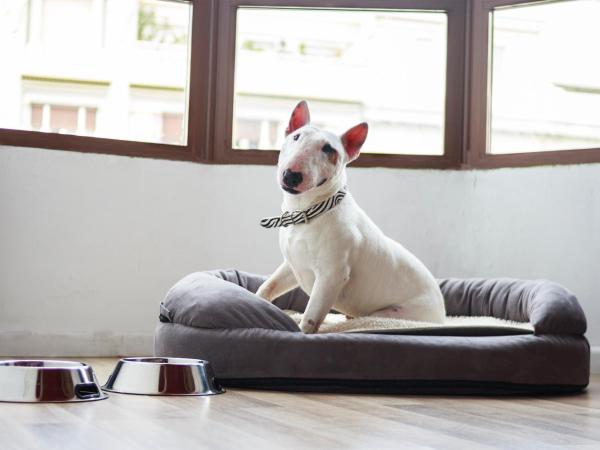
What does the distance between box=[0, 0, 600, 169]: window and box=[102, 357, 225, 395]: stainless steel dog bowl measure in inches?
67.9

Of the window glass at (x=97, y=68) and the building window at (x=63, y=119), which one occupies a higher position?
the window glass at (x=97, y=68)

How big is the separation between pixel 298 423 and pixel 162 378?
50 cm

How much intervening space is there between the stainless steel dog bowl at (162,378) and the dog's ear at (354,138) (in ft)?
3.06

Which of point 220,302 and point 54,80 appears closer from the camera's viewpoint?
point 220,302

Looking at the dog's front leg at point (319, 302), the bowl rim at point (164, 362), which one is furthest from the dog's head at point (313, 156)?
the bowl rim at point (164, 362)

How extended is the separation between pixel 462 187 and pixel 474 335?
56.1 inches

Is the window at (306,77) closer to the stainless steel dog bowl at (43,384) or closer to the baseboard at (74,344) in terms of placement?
the baseboard at (74,344)

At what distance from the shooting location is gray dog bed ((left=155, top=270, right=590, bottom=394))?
2.38 meters

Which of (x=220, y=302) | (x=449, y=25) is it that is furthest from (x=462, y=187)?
(x=220, y=302)

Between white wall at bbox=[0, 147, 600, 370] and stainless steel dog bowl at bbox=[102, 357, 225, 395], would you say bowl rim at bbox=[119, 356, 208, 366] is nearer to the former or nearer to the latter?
stainless steel dog bowl at bbox=[102, 357, 225, 395]

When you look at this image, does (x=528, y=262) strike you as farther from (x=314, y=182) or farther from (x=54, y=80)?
(x=54, y=80)

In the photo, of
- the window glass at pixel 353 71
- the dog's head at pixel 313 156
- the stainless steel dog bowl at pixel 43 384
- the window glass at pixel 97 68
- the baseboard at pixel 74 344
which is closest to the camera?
the stainless steel dog bowl at pixel 43 384

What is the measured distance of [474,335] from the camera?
265cm

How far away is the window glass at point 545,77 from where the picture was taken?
12.3 ft
